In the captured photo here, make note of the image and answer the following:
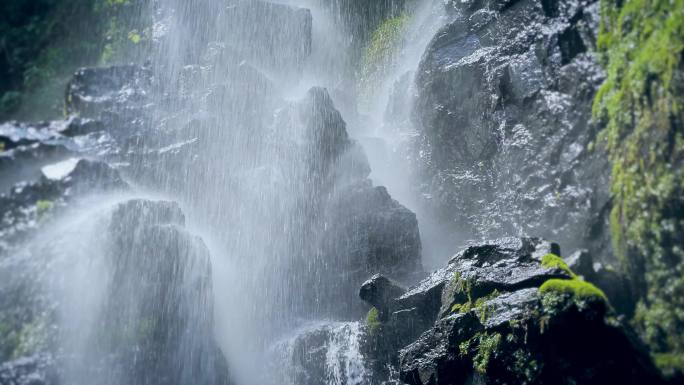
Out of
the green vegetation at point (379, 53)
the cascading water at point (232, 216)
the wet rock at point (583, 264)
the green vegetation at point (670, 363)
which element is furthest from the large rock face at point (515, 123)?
the green vegetation at point (379, 53)

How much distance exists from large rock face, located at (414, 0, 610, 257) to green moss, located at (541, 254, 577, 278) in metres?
1.21

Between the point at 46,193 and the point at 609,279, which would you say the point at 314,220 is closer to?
the point at 46,193

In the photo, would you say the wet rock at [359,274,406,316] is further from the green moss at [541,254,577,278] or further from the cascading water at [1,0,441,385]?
the green moss at [541,254,577,278]

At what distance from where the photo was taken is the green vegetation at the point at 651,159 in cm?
755

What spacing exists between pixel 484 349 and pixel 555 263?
2.16 meters

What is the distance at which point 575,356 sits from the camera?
7.67 m

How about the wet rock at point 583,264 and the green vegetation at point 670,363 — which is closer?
the green vegetation at point 670,363

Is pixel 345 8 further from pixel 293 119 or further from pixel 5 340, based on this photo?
pixel 5 340

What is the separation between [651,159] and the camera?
319 inches

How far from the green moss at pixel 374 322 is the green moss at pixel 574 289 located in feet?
15.7

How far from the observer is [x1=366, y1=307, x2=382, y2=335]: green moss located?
39.2 ft

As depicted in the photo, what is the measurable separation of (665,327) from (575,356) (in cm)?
149

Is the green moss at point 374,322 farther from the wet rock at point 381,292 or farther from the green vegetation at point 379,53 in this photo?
the green vegetation at point 379,53

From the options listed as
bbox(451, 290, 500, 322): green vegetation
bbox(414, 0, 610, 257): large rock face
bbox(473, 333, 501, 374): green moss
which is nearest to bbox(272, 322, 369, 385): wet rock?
bbox(451, 290, 500, 322): green vegetation
